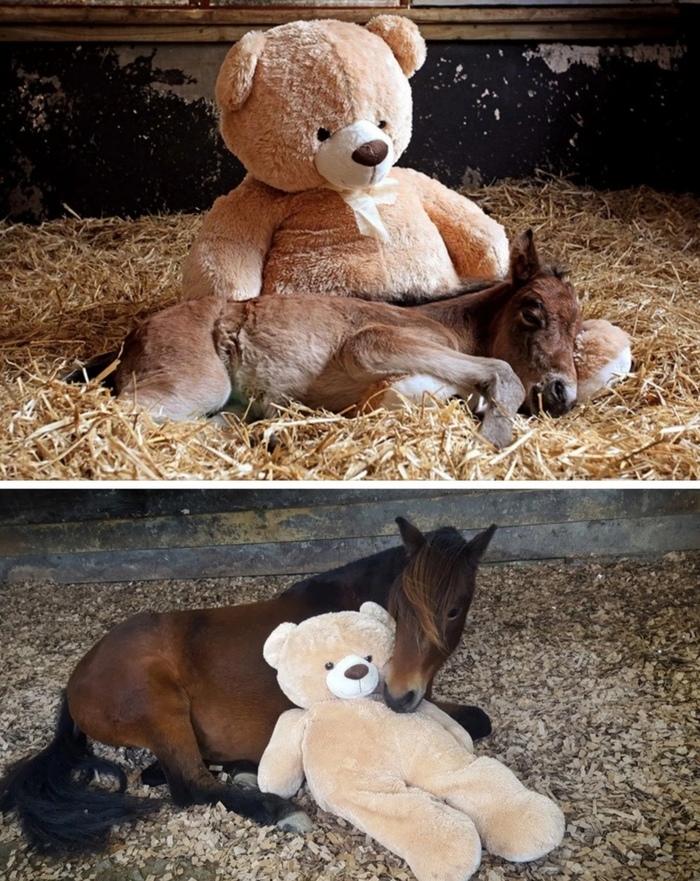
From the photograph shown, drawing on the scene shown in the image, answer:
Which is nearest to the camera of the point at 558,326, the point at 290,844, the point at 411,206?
the point at 290,844

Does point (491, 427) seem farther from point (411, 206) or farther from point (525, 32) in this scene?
point (525, 32)

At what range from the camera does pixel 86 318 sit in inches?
88.0

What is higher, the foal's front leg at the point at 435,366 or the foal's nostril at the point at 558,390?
the foal's front leg at the point at 435,366

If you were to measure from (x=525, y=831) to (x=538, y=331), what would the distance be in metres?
0.85

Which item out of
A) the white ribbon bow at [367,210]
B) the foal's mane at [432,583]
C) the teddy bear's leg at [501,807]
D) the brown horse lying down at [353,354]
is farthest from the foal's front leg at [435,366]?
the teddy bear's leg at [501,807]

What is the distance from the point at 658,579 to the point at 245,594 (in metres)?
0.57

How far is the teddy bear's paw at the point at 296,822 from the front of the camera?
4.22 ft

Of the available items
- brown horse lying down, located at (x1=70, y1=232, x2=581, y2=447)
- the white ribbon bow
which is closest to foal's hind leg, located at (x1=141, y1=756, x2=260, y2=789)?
brown horse lying down, located at (x1=70, y1=232, x2=581, y2=447)

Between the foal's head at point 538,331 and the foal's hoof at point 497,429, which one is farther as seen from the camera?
the foal's head at point 538,331

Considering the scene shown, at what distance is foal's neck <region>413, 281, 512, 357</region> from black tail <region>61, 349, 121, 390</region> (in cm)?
55

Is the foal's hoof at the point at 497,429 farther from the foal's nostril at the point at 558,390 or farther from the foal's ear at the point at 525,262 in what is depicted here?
the foal's ear at the point at 525,262

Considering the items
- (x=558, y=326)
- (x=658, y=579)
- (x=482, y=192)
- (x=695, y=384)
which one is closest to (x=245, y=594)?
(x=658, y=579)

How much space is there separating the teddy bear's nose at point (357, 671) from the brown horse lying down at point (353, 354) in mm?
460

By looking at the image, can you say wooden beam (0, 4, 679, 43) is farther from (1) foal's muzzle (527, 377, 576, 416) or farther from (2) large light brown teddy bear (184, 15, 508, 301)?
(1) foal's muzzle (527, 377, 576, 416)
